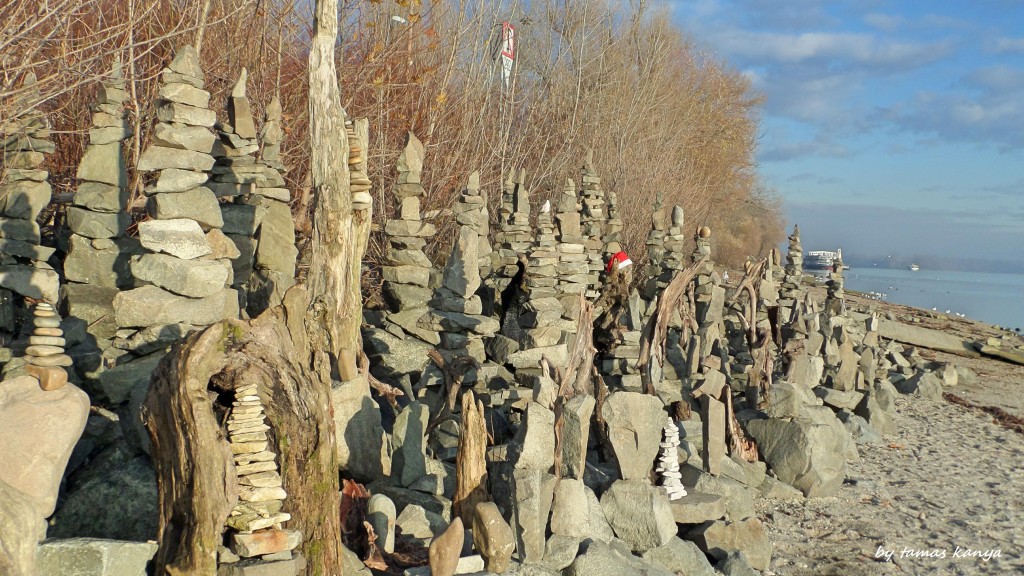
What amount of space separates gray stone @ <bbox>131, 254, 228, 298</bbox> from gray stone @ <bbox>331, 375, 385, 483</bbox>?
1169 millimetres

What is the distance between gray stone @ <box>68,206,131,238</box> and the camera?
20.0 feet

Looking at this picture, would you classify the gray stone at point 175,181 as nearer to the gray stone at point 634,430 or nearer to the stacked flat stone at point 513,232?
the gray stone at point 634,430

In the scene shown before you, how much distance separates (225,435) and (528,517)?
200cm

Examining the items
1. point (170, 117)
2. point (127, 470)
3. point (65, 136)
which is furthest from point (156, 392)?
point (65, 136)

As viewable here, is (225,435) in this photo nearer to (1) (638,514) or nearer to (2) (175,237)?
(2) (175,237)

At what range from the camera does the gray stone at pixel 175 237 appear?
5512mm

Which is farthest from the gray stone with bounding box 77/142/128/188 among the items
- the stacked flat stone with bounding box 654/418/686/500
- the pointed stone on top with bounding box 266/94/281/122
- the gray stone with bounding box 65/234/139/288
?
the stacked flat stone with bounding box 654/418/686/500

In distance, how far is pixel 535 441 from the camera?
18.2 feet

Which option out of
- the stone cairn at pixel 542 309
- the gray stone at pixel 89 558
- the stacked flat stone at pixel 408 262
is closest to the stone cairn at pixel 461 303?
the stacked flat stone at pixel 408 262

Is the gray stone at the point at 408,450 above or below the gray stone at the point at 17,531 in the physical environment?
below

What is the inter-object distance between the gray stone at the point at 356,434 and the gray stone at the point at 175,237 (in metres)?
1.38

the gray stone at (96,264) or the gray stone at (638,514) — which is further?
the gray stone at (96,264)

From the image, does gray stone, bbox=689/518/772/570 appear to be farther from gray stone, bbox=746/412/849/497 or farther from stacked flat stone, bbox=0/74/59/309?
stacked flat stone, bbox=0/74/59/309

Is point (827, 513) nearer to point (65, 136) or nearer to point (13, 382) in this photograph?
point (13, 382)
